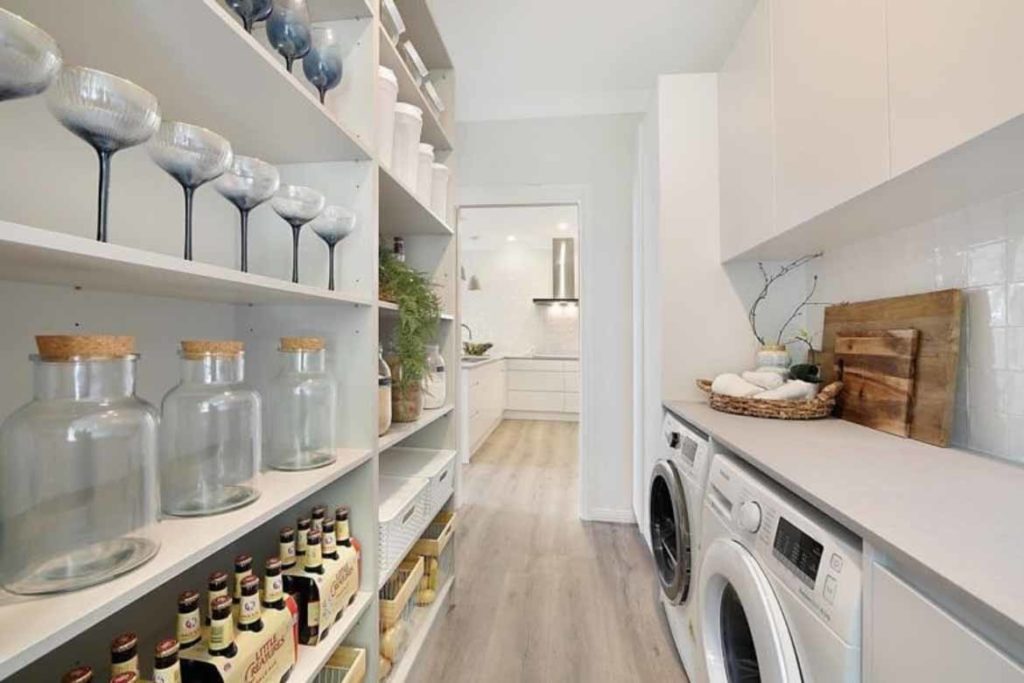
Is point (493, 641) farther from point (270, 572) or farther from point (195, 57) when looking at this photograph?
point (195, 57)

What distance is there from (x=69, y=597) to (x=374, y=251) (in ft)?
2.58

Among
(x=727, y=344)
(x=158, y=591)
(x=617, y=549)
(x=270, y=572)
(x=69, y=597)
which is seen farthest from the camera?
(x=617, y=549)

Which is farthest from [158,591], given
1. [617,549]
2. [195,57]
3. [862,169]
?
[617,549]

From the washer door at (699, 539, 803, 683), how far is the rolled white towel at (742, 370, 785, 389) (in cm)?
79

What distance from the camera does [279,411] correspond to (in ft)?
3.37

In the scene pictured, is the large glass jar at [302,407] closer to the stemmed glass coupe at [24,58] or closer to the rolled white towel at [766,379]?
the stemmed glass coupe at [24,58]

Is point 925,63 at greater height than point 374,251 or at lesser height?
greater

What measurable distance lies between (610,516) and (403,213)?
2155mm

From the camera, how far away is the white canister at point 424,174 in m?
1.48

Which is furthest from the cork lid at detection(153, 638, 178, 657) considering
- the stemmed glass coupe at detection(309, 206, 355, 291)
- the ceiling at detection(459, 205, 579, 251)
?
the ceiling at detection(459, 205, 579, 251)

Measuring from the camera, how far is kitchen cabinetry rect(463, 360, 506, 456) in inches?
158

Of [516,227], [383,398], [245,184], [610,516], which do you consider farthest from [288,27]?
[516,227]

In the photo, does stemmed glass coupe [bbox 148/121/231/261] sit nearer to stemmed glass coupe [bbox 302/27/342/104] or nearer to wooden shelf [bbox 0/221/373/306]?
wooden shelf [bbox 0/221/373/306]

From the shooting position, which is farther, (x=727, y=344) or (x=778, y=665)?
(x=727, y=344)
